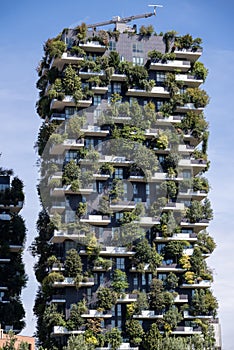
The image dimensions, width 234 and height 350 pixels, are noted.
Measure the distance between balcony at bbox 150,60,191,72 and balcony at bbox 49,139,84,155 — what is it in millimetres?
9235

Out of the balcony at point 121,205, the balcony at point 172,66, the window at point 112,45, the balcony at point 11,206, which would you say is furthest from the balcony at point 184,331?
the window at point 112,45

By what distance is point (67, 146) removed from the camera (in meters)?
75.1

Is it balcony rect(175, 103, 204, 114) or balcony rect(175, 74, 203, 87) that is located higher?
balcony rect(175, 74, 203, 87)

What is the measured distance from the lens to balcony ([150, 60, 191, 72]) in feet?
259

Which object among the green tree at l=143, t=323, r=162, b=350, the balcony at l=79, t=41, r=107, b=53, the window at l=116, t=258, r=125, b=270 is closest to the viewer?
the green tree at l=143, t=323, r=162, b=350

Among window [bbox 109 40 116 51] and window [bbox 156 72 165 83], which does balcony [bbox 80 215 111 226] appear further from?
window [bbox 109 40 116 51]

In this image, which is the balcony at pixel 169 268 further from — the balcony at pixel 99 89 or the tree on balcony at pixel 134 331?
the balcony at pixel 99 89

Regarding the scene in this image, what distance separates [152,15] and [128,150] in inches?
535

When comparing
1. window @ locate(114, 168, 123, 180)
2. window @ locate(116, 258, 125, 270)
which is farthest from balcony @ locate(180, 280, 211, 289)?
window @ locate(114, 168, 123, 180)

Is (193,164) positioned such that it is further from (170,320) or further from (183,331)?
(183,331)

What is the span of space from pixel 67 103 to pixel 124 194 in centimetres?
858

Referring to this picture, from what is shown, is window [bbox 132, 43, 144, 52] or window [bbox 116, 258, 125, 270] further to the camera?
window [bbox 132, 43, 144, 52]

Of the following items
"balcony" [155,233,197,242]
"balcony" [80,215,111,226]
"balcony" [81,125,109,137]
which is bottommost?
"balcony" [155,233,197,242]

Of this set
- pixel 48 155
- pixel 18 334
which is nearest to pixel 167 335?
pixel 18 334
